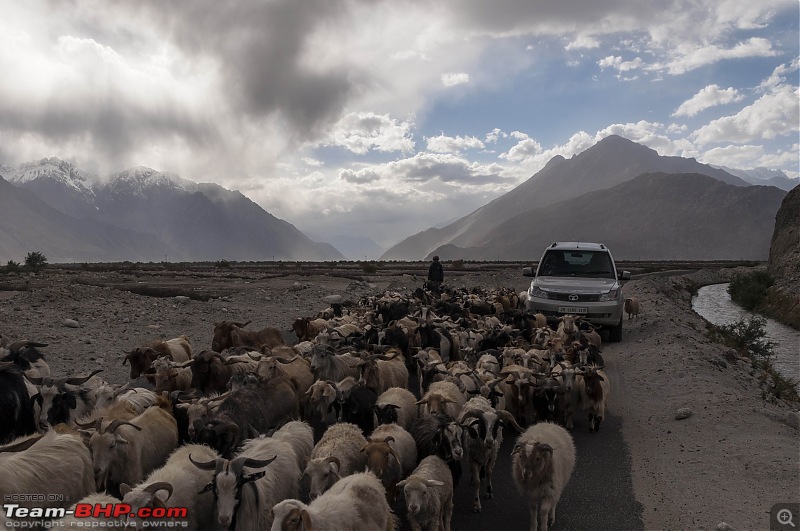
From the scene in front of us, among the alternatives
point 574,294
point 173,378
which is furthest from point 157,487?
point 574,294

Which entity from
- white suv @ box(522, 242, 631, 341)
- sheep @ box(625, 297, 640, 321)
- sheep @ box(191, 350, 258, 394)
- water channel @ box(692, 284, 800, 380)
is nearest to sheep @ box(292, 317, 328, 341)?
sheep @ box(191, 350, 258, 394)

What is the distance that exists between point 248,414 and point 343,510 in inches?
126

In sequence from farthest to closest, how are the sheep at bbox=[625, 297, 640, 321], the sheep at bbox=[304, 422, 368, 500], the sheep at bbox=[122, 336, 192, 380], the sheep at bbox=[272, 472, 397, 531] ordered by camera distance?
the sheep at bbox=[625, 297, 640, 321] < the sheep at bbox=[122, 336, 192, 380] < the sheep at bbox=[304, 422, 368, 500] < the sheep at bbox=[272, 472, 397, 531]

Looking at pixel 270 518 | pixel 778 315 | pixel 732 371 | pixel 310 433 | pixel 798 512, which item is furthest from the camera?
pixel 778 315

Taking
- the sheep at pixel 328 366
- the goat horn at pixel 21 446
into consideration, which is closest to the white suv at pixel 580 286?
the sheep at pixel 328 366

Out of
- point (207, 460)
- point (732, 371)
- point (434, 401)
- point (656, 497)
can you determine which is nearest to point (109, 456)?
point (207, 460)

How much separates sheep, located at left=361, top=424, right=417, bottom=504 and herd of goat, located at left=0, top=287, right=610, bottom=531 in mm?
22

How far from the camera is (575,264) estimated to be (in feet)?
50.3

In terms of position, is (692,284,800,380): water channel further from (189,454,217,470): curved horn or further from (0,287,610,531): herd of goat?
(189,454,217,470): curved horn

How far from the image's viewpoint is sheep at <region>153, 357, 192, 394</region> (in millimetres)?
8891

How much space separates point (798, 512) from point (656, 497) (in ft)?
4.42

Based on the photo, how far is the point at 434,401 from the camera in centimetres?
748

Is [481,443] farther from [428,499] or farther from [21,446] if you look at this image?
[21,446]

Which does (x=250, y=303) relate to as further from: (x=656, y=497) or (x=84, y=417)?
(x=656, y=497)
